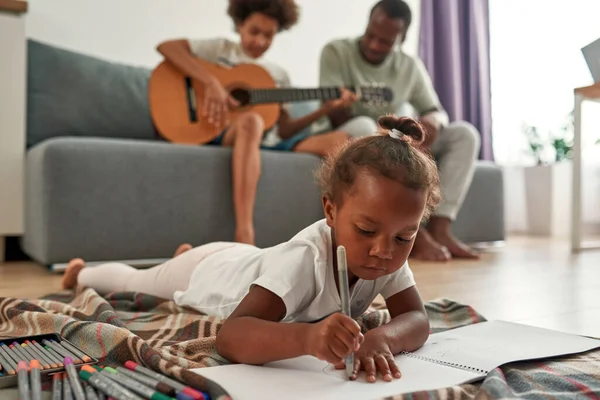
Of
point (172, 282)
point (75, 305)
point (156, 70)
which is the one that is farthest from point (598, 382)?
point (156, 70)

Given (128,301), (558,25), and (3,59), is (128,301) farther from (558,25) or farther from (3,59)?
(558,25)

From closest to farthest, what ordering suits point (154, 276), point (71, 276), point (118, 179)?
1. point (154, 276)
2. point (71, 276)
3. point (118, 179)

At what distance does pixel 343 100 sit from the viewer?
83.3 inches

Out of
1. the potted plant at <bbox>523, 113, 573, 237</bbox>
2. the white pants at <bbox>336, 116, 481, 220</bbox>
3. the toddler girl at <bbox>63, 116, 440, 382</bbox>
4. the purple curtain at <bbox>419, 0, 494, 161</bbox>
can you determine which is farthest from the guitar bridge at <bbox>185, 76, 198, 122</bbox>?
the potted plant at <bbox>523, 113, 573, 237</bbox>

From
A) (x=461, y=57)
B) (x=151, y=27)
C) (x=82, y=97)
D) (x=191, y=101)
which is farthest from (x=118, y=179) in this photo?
(x=461, y=57)

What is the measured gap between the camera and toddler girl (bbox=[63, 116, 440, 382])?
2.07ft

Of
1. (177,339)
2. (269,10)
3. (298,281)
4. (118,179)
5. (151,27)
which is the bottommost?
(177,339)

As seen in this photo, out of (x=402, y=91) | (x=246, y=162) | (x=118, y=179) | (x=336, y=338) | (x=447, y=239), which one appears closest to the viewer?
(x=336, y=338)

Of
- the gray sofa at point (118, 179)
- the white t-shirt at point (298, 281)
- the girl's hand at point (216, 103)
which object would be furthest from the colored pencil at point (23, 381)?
the girl's hand at point (216, 103)

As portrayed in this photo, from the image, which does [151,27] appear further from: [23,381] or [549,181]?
[23,381]

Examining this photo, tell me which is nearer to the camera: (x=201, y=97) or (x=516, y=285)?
(x=516, y=285)

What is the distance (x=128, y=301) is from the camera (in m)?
1.16

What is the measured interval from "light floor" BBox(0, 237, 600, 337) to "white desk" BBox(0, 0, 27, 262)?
0.55ft

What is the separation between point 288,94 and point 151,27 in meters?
0.94
